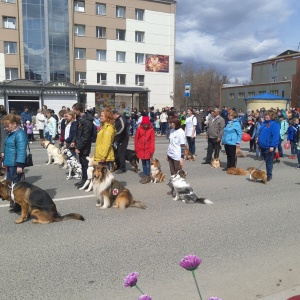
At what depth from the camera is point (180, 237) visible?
507cm

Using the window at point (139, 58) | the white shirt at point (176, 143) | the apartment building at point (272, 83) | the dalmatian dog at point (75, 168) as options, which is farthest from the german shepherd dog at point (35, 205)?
the apartment building at point (272, 83)

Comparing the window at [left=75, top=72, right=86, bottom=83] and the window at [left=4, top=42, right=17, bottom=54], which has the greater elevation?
the window at [left=4, top=42, right=17, bottom=54]

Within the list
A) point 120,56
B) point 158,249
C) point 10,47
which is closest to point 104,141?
point 158,249

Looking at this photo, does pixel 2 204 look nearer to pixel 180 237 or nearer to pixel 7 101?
pixel 180 237

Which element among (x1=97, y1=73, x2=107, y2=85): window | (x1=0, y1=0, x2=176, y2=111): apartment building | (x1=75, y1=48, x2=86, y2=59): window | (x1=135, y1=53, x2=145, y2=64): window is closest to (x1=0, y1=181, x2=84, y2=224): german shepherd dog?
(x1=0, y1=0, x2=176, y2=111): apartment building

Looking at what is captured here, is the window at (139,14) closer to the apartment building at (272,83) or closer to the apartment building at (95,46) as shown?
the apartment building at (95,46)

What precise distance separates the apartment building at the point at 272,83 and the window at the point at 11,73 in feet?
124

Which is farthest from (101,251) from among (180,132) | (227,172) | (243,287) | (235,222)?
(227,172)

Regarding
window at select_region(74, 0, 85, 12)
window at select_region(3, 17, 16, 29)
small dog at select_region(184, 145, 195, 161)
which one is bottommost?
small dog at select_region(184, 145, 195, 161)

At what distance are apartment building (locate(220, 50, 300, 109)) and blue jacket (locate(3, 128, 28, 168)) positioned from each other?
5280 centimetres

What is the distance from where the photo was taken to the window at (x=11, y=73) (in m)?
36.5

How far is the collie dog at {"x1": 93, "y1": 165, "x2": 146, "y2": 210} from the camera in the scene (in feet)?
A: 20.9

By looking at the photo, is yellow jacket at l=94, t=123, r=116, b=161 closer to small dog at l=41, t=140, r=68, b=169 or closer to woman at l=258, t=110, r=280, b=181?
small dog at l=41, t=140, r=68, b=169

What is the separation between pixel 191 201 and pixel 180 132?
6.44 ft
